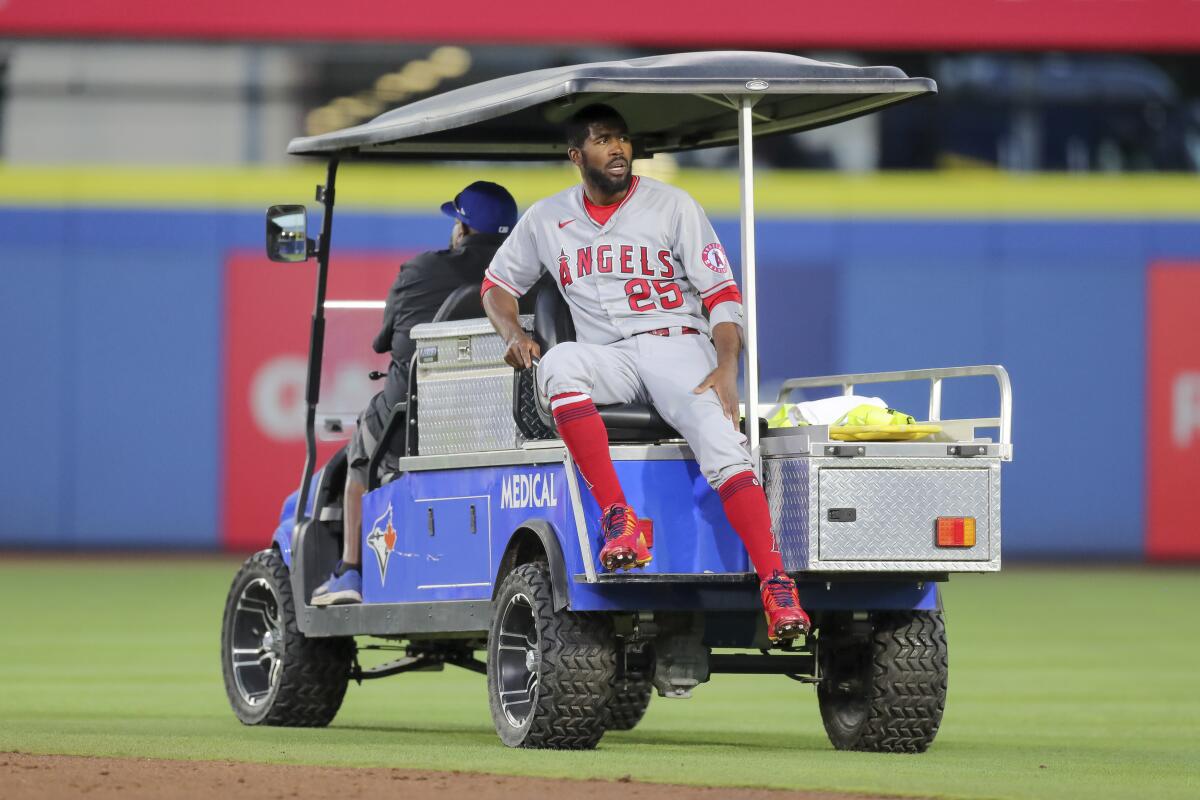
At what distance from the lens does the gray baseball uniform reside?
918 cm

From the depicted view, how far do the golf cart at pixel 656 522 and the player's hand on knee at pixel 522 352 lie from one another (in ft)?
0.59

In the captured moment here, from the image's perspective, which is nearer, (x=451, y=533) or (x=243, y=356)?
(x=451, y=533)

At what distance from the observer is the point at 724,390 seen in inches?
359

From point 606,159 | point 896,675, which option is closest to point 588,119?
point 606,159

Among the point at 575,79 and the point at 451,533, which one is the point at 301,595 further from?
the point at 575,79

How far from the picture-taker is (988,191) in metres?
30.4

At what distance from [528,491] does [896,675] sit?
1607 millimetres

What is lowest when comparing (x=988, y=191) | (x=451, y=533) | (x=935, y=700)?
(x=935, y=700)

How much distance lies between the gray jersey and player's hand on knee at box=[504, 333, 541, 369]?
0.23 metres

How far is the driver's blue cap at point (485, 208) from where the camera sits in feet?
35.9

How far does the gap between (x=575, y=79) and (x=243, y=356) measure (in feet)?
68.1

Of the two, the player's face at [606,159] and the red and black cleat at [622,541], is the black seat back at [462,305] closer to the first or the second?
the player's face at [606,159]

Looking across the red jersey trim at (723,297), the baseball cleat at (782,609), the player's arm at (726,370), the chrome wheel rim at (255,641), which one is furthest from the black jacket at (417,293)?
the baseball cleat at (782,609)

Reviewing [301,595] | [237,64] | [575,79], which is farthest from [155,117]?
[575,79]
